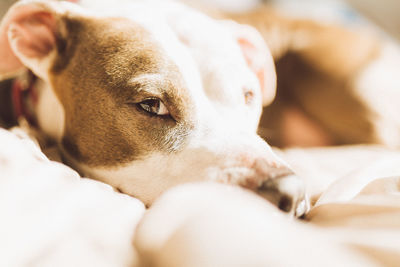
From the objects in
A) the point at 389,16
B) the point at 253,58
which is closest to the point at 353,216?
the point at 253,58

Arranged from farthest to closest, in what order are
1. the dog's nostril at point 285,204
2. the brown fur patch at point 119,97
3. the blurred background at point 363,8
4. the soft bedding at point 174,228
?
1. the blurred background at point 363,8
2. the brown fur patch at point 119,97
3. the dog's nostril at point 285,204
4. the soft bedding at point 174,228

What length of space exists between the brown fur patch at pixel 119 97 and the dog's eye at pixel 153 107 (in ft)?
0.05

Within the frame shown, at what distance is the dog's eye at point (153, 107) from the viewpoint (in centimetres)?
110

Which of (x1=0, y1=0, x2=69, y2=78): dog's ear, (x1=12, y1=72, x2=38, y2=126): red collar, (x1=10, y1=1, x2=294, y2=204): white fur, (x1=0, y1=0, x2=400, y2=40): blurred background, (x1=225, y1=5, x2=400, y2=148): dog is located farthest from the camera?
(x1=0, y1=0, x2=400, y2=40): blurred background

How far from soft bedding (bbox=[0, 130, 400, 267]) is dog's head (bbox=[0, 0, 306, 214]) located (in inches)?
9.7

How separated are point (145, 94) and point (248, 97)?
40 cm

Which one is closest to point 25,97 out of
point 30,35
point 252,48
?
point 30,35

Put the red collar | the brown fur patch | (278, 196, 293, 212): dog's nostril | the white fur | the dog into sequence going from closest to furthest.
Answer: (278, 196, 293, 212): dog's nostril → the white fur → the brown fur patch → the red collar → the dog

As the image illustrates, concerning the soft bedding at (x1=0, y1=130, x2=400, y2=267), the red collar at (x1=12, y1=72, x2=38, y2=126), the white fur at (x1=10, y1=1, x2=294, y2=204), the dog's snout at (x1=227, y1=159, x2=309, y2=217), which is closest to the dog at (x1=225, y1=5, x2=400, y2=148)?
the white fur at (x1=10, y1=1, x2=294, y2=204)

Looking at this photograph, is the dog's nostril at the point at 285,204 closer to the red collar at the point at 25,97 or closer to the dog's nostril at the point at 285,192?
the dog's nostril at the point at 285,192

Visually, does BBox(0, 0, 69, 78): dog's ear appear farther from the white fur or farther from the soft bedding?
the soft bedding

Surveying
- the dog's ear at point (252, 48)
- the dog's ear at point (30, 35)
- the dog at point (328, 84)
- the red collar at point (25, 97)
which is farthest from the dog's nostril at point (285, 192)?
the dog at point (328, 84)

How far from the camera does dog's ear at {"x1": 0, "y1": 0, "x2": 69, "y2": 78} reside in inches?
49.9

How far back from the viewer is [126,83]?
1.08m
